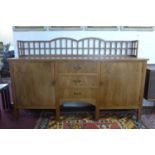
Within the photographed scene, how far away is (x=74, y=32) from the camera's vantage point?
7.72 feet

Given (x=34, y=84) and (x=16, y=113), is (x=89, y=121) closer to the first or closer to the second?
(x=34, y=84)

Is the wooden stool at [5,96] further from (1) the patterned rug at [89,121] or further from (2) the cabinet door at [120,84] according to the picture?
(2) the cabinet door at [120,84]

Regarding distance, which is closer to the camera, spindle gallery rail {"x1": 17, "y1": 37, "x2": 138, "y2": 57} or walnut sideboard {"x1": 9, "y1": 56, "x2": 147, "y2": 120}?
walnut sideboard {"x1": 9, "y1": 56, "x2": 147, "y2": 120}

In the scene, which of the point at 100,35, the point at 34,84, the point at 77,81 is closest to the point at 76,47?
the point at 100,35

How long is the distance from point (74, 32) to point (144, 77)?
1105mm

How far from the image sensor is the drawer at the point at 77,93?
2.17m

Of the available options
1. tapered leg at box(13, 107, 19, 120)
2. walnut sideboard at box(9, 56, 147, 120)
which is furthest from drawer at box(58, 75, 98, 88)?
tapered leg at box(13, 107, 19, 120)

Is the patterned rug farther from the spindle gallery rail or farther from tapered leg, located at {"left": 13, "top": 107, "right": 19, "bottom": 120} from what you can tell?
the spindle gallery rail

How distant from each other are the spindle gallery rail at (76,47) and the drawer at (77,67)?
14.7 inches

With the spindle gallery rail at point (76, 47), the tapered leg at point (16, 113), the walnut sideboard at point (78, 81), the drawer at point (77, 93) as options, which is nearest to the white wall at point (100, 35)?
the spindle gallery rail at point (76, 47)

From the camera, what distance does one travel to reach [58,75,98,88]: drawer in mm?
2113

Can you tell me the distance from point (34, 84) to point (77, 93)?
0.56m
